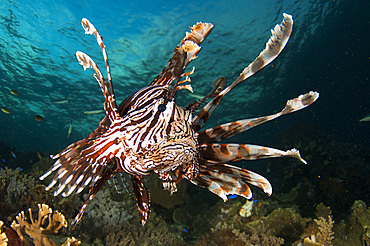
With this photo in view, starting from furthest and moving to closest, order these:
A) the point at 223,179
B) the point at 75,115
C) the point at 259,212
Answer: the point at 75,115, the point at 259,212, the point at 223,179

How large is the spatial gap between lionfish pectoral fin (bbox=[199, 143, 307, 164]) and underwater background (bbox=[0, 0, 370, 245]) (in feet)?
8.88

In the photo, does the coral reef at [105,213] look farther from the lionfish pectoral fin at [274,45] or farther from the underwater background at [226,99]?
the lionfish pectoral fin at [274,45]

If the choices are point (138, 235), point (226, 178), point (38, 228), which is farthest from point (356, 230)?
Result: point (38, 228)

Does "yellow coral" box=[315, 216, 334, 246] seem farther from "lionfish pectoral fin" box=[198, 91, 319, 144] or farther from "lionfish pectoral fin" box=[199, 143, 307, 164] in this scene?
"lionfish pectoral fin" box=[198, 91, 319, 144]

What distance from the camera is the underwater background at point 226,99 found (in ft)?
15.3

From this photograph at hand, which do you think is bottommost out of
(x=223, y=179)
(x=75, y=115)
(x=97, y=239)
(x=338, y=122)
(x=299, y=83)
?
(x=338, y=122)

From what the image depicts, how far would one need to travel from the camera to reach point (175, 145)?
1321 mm

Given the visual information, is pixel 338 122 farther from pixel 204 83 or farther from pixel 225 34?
pixel 225 34

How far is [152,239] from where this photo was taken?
4629 millimetres

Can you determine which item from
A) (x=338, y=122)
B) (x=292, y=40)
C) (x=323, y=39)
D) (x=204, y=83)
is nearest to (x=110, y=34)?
(x=204, y=83)

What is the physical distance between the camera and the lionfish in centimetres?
138

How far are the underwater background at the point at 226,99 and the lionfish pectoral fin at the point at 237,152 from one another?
2.71 metres

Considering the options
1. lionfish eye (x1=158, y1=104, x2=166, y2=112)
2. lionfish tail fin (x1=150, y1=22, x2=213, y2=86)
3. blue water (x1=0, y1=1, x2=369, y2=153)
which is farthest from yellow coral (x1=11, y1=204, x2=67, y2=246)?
blue water (x1=0, y1=1, x2=369, y2=153)

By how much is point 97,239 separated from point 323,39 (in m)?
19.7
